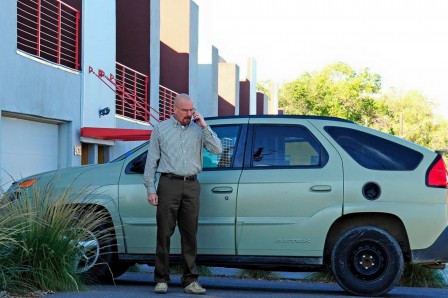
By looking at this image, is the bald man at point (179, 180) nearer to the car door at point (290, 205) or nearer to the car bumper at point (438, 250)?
the car door at point (290, 205)

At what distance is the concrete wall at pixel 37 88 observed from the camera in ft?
52.4

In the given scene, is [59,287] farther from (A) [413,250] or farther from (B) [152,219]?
(A) [413,250]

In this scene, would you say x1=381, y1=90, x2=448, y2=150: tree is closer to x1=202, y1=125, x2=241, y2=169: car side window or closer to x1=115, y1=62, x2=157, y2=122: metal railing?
x1=115, y1=62, x2=157, y2=122: metal railing

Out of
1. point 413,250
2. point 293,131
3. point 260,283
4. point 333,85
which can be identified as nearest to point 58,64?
point 260,283

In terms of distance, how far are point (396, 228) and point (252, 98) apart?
49.8 meters

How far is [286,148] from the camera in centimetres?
1000

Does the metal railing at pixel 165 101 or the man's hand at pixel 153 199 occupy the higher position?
the metal railing at pixel 165 101

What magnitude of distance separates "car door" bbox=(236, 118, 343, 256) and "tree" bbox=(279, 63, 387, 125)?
61.9 m

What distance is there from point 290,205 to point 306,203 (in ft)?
0.54

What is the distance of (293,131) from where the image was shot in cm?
1007

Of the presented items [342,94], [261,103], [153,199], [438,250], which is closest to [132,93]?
[153,199]

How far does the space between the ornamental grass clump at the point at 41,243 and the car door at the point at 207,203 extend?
45 centimetres

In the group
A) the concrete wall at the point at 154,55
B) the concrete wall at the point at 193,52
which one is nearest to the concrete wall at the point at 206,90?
the concrete wall at the point at 193,52

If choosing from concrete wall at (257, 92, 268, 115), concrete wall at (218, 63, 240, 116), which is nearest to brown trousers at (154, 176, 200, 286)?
concrete wall at (218, 63, 240, 116)
